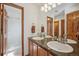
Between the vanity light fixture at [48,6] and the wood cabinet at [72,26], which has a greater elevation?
the vanity light fixture at [48,6]

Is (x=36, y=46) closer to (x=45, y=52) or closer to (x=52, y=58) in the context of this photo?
(x=45, y=52)

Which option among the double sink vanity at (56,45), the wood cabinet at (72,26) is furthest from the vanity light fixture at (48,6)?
the double sink vanity at (56,45)

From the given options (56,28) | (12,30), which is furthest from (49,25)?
(12,30)

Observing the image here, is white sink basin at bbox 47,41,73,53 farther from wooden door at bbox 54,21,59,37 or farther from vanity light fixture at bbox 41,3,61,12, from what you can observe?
vanity light fixture at bbox 41,3,61,12

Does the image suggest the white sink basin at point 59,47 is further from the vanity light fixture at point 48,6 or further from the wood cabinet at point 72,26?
the vanity light fixture at point 48,6

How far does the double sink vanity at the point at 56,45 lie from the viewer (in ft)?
5.70

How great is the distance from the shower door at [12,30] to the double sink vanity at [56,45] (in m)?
0.21

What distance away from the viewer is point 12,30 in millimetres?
1856

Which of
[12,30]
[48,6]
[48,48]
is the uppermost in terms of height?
[48,6]

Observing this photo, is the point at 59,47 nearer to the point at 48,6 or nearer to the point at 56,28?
the point at 56,28

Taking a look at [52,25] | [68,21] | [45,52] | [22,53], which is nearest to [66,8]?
[68,21]

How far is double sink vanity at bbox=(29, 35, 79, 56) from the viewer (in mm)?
1736

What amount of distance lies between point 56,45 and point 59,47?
6 cm

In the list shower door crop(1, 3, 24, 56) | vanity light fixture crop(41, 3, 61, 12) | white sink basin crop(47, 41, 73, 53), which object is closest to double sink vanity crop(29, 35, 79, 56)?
white sink basin crop(47, 41, 73, 53)
